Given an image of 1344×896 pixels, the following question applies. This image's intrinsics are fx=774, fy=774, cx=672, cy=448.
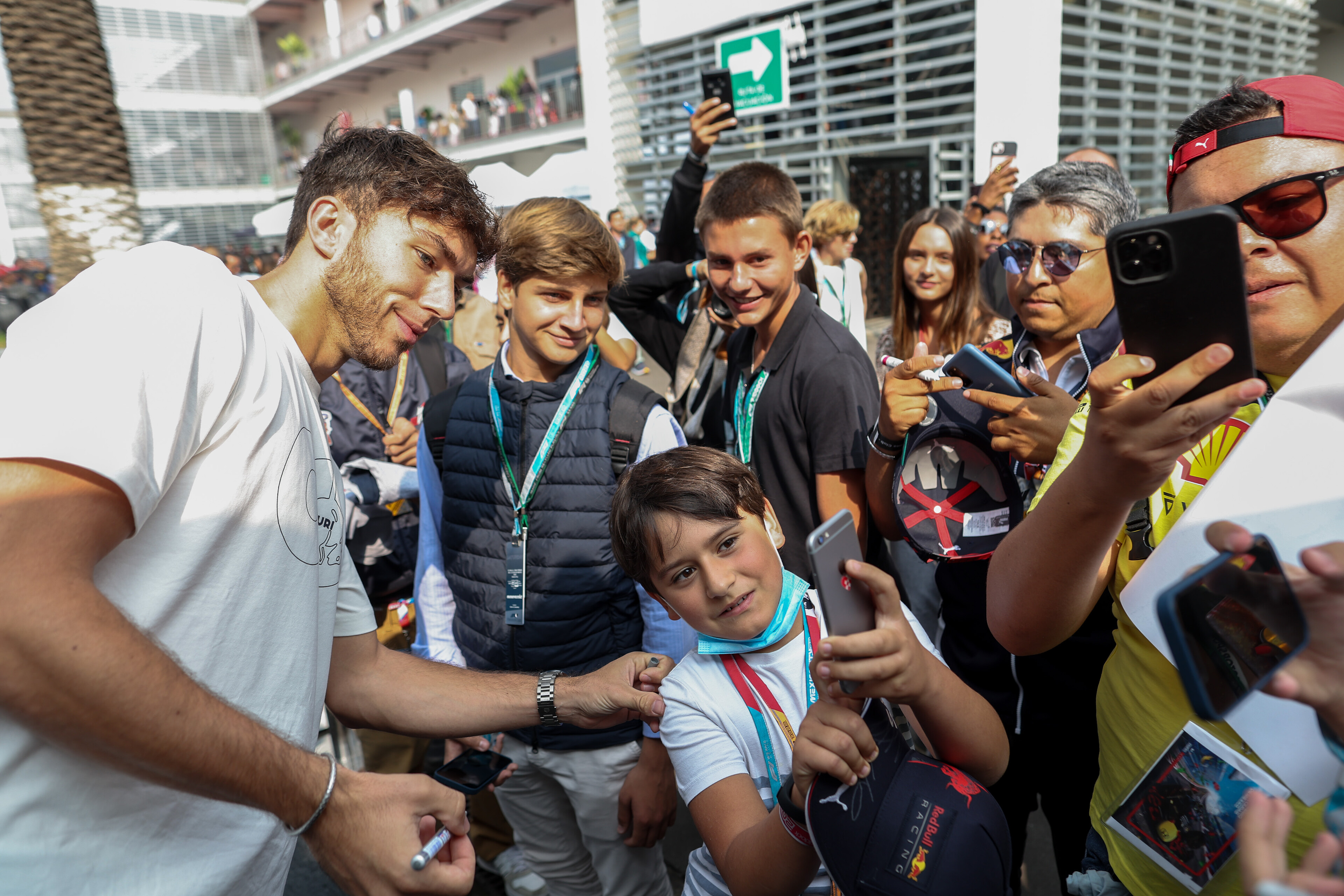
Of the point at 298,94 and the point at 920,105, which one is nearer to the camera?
the point at 920,105

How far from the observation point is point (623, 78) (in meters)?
17.6

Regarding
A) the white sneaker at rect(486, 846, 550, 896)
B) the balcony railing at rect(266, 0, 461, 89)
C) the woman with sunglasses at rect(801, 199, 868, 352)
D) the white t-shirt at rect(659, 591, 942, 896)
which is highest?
the balcony railing at rect(266, 0, 461, 89)

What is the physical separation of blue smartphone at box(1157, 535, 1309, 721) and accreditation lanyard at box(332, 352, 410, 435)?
339cm

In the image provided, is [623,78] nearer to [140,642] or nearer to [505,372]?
[505,372]

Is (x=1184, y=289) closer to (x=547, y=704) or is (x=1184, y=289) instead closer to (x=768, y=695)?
(x=768, y=695)

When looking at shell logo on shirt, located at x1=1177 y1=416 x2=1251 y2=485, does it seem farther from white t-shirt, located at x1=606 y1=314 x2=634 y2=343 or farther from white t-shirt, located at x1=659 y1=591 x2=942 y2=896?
white t-shirt, located at x1=606 y1=314 x2=634 y2=343

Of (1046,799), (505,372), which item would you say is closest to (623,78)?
(505,372)

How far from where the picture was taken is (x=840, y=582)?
1.06 meters

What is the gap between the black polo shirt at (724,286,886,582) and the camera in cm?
259

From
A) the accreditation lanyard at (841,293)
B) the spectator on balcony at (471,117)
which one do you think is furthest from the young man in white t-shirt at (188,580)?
the spectator on balcony at (471,117)

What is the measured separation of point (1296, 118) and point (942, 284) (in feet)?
8.80

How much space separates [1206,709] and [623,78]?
62.1ft

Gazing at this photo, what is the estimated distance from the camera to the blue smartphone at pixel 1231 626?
801 millimetres

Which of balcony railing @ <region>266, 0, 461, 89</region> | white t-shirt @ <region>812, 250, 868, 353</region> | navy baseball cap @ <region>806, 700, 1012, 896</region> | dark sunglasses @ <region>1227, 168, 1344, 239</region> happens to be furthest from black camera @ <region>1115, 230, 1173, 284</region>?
balcony railing @ <region>266, 0, 461, 89</region>
